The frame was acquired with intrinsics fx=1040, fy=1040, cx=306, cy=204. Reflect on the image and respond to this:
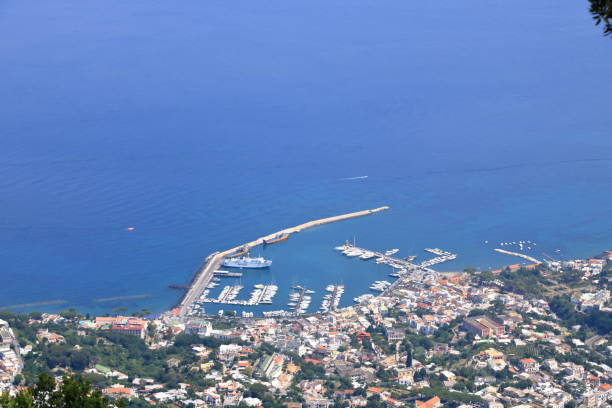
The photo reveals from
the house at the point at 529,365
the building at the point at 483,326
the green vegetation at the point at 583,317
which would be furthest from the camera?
the green vegetation at the point at 583,317

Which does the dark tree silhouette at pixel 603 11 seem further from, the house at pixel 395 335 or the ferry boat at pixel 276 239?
the ferry boat at pixel 276 239

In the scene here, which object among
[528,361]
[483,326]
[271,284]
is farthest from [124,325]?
[528,361]

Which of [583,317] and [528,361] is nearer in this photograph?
[528,361]

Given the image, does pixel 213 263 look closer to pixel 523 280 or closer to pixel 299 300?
pixel 299 300

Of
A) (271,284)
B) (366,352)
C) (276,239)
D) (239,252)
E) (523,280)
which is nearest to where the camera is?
(366,352)

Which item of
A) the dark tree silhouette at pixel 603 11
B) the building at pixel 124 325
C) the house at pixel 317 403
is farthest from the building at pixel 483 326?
the dark tree silhouette at pixel 603 11

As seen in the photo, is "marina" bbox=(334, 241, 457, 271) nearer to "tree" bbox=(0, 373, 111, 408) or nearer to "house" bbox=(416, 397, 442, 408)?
"house" bbox=(416, 397, 442, 408)
